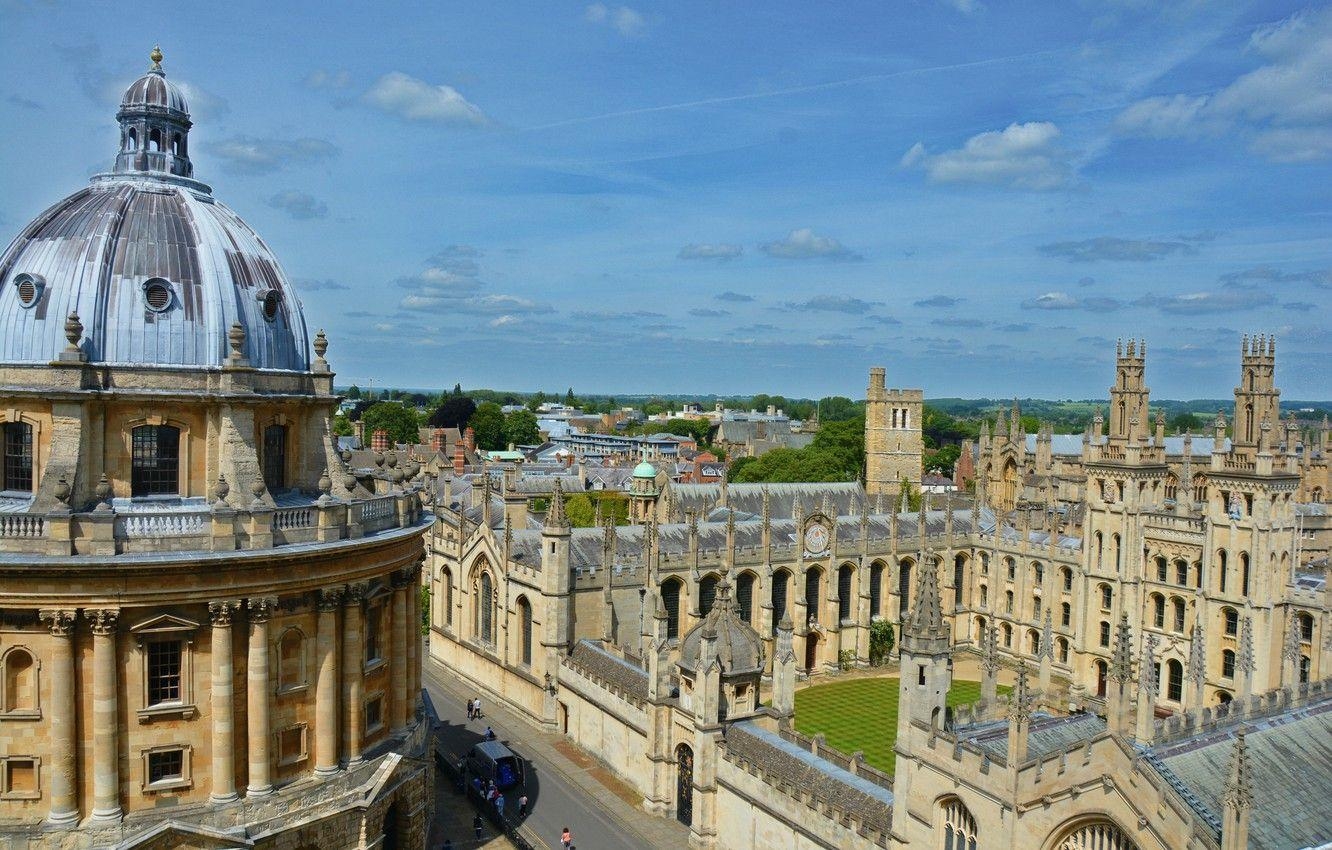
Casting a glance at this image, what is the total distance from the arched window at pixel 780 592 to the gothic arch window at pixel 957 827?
1202 inches

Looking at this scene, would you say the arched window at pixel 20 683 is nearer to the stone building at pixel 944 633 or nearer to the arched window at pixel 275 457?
the arched window at pixel 275 457

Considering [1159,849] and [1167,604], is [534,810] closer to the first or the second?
[1159,849]

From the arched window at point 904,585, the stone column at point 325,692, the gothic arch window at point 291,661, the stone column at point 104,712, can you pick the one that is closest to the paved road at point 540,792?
the stone column at point 325,692

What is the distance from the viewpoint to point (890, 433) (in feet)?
283

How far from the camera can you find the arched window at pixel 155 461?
24844 millimetres

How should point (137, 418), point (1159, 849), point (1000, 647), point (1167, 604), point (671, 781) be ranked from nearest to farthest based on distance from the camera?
point (1159, 849)
point (137, 418)
point (671, 781)
point (1167, 604)
point (1000, 647)

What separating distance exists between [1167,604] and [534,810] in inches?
1258

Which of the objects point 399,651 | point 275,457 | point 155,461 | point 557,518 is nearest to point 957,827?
point 399,651

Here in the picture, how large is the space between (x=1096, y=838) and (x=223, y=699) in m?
20.0

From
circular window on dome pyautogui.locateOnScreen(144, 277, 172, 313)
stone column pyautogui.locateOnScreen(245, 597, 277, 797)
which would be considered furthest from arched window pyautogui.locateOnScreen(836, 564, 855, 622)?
circular window on dome pyautogui.locateOnScreen(144, 277, 172, 313)

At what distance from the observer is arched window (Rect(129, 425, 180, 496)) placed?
81.5 ft

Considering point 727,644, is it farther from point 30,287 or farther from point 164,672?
point 30,287

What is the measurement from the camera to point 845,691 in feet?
163

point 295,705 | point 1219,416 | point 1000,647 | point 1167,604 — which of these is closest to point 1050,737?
point 295,705
